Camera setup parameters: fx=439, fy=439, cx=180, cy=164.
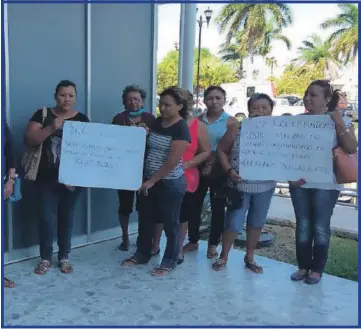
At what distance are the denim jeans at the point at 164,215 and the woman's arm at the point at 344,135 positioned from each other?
1.24 metres

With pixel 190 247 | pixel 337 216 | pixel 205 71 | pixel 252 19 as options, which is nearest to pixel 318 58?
pixel 252 19

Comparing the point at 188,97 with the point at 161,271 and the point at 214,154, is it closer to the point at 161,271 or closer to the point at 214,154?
the point at 214,154

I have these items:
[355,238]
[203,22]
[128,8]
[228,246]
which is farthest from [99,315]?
[203,22]

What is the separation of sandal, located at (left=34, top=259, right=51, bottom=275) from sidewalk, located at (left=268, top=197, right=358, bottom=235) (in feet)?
12.0

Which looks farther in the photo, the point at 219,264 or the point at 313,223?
the point at 219,264

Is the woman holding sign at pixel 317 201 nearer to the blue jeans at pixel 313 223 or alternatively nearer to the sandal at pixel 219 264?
the blue jeans at pixel 313 223

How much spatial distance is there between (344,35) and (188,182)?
106 ft

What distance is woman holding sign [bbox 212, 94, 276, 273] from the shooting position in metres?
3.57

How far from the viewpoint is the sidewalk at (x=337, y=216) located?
586 centimetres

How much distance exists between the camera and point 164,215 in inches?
143

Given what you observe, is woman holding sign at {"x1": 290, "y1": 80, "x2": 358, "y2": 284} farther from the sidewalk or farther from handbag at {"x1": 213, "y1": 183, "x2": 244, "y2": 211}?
the sidewalk

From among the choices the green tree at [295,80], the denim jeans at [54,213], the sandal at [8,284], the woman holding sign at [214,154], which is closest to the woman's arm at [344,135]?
the woman holding sign at [214,154]

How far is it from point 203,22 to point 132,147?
16.6m

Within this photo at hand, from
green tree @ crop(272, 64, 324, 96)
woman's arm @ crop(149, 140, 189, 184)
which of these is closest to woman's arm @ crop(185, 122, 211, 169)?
woman's arm @ crop(149, 140, 189, 184)
